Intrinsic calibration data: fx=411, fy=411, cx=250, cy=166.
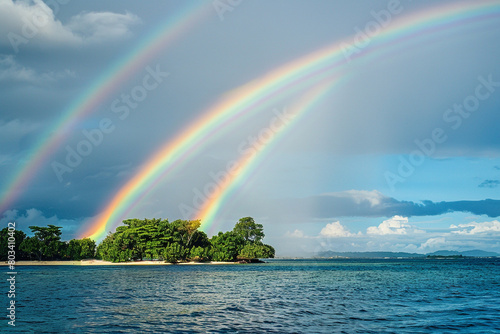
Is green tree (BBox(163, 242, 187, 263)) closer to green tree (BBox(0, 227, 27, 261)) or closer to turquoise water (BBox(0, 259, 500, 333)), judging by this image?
green tree (BBox(0, 227, 27, 261))

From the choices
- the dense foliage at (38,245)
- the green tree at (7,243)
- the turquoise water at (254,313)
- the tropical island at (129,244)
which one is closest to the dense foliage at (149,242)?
the tropical island at (129,244)

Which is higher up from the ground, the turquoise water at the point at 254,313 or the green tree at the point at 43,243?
the green tree at the point at 43,243

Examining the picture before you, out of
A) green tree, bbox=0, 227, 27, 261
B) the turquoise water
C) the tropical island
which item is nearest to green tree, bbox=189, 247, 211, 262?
the tropical island

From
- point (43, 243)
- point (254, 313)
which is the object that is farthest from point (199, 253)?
point (254, 313)

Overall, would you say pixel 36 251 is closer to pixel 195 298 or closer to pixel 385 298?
pixel 195 298

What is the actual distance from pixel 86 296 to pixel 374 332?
A: 3676cm

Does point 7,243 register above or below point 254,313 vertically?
above

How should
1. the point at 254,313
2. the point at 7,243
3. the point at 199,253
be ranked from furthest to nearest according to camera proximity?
the point at 199,253, the point at 7,243, the point at 254,313

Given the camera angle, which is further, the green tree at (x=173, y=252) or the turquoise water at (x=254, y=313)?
the green tree at (x=173, y=252)

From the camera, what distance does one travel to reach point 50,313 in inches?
1430

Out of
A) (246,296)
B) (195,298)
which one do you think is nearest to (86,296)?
(195,298)

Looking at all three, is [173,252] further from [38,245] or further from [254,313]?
[254,313]

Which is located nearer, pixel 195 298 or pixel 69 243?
pixel 195 298

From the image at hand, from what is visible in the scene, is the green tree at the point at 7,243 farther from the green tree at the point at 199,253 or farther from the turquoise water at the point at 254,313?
the turquoise water at the point at 254,313
